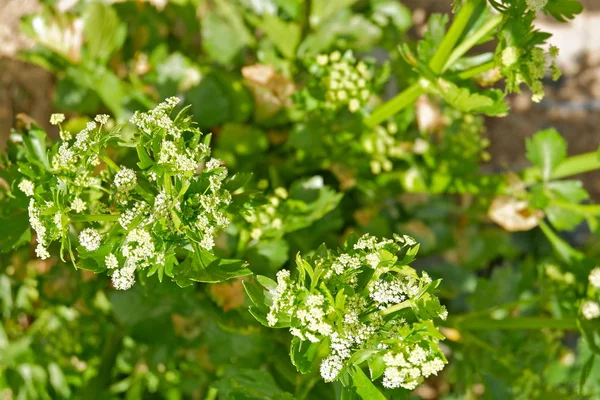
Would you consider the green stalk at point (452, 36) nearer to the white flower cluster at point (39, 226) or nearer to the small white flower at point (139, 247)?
the small white flower at point (139, 247)

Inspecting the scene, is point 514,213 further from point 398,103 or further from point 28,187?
point 28,187

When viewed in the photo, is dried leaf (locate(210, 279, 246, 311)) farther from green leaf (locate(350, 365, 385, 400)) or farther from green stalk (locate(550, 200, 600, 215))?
green stalk (locate(550, 200, 600, 215))

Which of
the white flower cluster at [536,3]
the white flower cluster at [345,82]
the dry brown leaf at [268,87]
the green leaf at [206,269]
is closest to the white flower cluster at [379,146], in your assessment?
the white flower cluster at [345,82]

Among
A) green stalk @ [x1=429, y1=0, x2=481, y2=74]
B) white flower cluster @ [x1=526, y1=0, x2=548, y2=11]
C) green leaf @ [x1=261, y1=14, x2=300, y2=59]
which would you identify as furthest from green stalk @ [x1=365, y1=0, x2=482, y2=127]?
green leaf @ [x1=261, y1=14, x2=300, y2=59]

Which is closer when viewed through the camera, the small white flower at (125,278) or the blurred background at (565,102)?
the small white flower at (125,278)

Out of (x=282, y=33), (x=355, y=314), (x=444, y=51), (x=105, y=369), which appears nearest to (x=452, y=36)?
(x=444, y=51)

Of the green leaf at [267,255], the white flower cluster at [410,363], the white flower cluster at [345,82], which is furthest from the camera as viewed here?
the white flower cluster at [345,82]

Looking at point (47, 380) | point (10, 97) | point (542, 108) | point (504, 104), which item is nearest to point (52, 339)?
point (47, 380)
